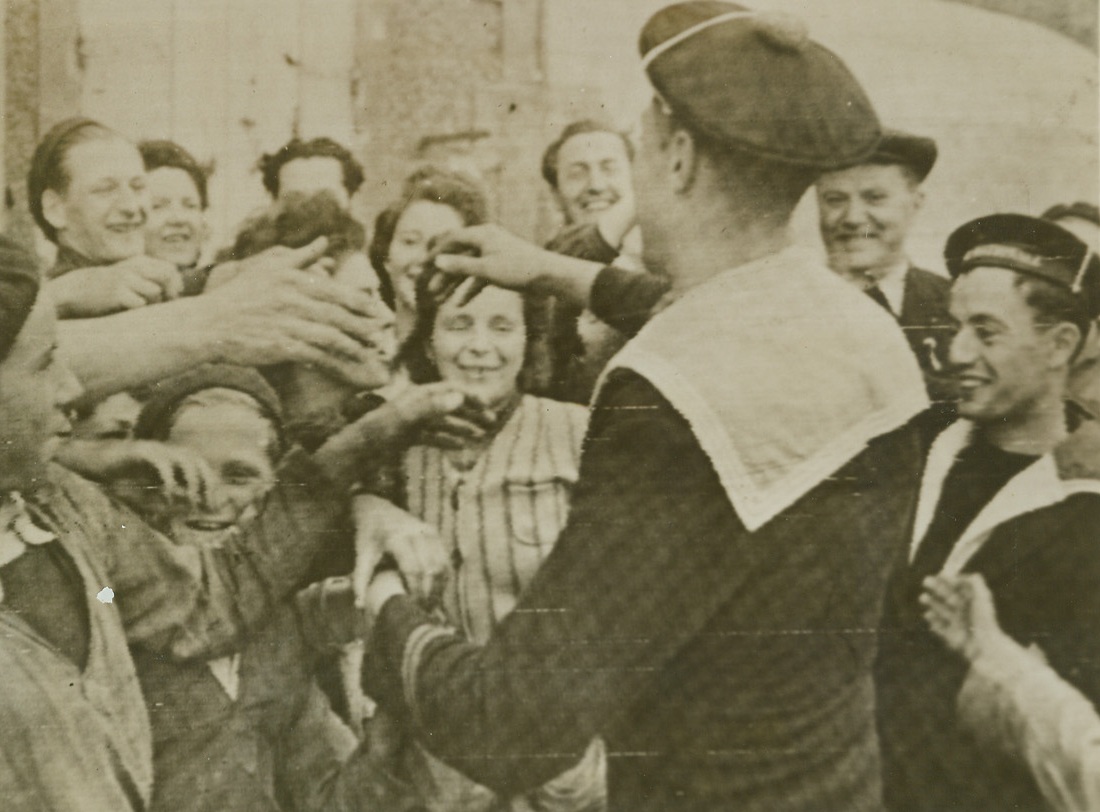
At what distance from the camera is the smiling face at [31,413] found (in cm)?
324

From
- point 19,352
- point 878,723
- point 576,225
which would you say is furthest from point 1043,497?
point 19,352

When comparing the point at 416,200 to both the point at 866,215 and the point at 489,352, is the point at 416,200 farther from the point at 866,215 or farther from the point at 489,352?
the point at 866,215

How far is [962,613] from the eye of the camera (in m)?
3.12

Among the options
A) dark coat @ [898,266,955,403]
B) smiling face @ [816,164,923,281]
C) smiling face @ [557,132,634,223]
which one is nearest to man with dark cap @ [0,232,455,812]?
smiling face @ [557,132,634,223]

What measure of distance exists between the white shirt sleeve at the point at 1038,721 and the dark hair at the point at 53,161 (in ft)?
9.37

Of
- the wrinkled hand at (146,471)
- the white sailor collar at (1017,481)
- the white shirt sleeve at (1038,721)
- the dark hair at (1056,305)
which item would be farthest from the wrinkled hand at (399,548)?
the dark hair at (1056,305)

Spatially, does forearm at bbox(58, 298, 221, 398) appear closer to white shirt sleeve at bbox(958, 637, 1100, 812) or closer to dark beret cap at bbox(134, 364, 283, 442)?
dark beret cap at bbox(134, 364, 283, 442)

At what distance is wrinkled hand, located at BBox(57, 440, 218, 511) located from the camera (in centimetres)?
322

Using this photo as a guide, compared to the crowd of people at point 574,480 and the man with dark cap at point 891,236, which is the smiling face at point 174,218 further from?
the man with dark cap at point 891,236

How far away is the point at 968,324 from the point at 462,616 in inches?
63.1

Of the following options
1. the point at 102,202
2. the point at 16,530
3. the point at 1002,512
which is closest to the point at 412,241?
the point at 102,202

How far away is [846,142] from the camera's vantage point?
126 inches

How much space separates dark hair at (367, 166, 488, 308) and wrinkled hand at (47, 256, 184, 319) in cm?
58

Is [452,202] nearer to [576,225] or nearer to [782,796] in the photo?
[576,225]
